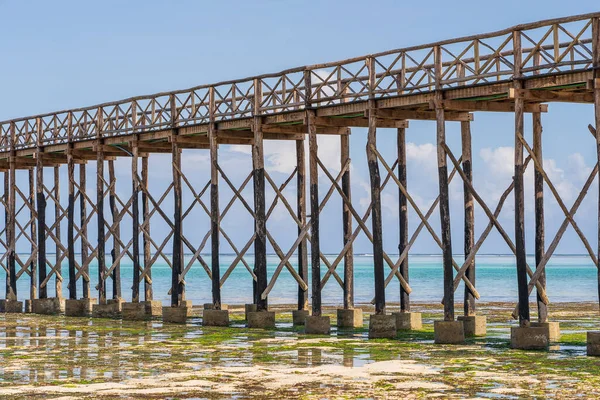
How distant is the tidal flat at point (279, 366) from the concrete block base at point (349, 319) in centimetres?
50

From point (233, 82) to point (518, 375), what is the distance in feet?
42.0

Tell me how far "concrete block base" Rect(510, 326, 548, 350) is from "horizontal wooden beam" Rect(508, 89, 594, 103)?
14.1 feet

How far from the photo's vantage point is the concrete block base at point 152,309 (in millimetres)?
33125

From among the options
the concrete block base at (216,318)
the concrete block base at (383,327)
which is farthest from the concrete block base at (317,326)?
the concrete block base at (216,318)

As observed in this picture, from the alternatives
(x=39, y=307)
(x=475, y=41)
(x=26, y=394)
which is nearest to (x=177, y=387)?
(x=26, y=394)

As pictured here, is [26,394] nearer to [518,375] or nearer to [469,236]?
[518,375]

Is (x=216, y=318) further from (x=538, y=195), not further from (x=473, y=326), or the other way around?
(x=538, y=195)

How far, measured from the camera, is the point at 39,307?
3688cm

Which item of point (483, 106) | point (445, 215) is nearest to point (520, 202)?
point (445, 215)

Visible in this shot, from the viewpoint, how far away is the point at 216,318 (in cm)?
2955

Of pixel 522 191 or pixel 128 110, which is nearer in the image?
pixel 522 191

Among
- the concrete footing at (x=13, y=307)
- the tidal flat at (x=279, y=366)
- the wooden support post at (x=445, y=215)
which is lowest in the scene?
the tidal flat at (x=279, y=366)

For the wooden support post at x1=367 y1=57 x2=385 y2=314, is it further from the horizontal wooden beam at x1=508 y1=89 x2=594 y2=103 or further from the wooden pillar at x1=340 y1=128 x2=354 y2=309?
the horizontal wooden beam at x1=508 y1=89 x2=594 y2=103

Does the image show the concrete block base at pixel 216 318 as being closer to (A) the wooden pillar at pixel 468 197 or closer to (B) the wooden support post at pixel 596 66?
(A) the wooden pillar at pixel 468 197
